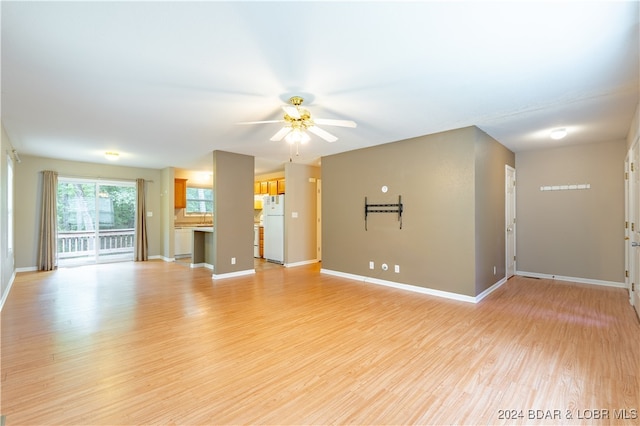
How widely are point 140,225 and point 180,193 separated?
4.44 ft

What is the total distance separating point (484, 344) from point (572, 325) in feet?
4.30

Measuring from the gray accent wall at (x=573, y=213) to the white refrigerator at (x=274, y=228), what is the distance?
5.15 m

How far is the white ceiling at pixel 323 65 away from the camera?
186cm

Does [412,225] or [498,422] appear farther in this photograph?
[412,225]

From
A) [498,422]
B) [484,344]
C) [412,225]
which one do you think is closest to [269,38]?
[498,422]

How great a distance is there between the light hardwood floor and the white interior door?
3.81ft

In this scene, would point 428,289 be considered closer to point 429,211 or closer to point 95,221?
point 429,211

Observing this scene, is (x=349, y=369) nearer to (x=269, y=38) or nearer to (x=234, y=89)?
(x=269, y=38)

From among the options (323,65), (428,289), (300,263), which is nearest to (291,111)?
(323,65)

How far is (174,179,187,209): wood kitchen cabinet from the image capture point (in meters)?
8.47

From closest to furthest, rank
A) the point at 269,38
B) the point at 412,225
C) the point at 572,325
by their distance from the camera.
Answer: the point at 269,38 < the point at 572,325 < the point at 412,225

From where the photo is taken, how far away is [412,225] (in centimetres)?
484

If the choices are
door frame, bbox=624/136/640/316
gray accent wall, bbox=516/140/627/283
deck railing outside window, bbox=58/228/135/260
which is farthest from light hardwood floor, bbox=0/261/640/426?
deck railing outside window, bbox=58/228/135/260

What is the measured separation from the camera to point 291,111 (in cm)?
297
